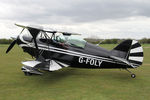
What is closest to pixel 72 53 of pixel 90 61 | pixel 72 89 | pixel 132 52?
pixel 90 61

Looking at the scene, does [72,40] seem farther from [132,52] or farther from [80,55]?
[132,52]

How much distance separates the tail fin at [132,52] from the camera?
675 centimetres

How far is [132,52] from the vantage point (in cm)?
690

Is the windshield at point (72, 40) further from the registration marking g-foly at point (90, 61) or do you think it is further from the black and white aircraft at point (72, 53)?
the registration marking g-foly at point (90, 61)

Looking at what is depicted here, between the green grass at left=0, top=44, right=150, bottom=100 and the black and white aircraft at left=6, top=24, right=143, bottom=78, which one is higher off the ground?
the black and white aircraft at left=6, top=24, right=143, bottom=78

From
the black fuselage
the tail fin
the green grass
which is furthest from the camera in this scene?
the black fuselage

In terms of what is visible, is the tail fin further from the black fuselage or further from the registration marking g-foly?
the registration marking g-foly

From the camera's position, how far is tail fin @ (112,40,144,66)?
675cm

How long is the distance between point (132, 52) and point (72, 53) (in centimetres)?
A: 279

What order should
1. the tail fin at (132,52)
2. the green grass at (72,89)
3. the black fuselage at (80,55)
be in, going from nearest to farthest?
the green grass at (72,89)
the tail fin at (132,52)
the black fuselage at (80,55)

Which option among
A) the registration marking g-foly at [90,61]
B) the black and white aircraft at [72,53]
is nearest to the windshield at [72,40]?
Result: the black and white aircraft at [72,53]

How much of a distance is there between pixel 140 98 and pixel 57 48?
4.50 meters

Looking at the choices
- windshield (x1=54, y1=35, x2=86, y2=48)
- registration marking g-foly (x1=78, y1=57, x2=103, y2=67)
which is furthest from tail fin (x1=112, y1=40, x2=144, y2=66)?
windshield (x1=54, y1=35, x2=86, y2=48)

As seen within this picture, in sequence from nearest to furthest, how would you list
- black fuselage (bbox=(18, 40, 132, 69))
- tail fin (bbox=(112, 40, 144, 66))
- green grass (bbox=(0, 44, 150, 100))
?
green grass (bbox=(0, 44, 150, 100)) < tail fin (bbox=(112, 40, 144, 66)) < black fuselage (bbox=(18, 40, 132, 69))
